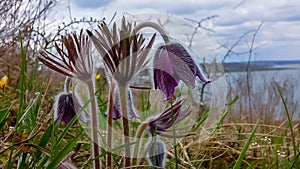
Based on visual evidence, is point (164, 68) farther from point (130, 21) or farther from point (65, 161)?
point (65, 161)

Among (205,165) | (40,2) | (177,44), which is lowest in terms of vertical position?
(205,165)

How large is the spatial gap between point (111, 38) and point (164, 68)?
0.08 metres

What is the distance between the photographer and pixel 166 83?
0.59m

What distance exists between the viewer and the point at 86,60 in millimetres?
601

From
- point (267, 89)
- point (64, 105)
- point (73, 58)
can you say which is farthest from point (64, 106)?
point (267, 89)

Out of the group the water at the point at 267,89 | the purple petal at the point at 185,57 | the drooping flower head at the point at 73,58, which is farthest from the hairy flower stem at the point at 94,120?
the water at the point at 267,89

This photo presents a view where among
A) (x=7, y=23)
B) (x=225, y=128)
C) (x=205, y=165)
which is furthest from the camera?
(x=7, y=23)

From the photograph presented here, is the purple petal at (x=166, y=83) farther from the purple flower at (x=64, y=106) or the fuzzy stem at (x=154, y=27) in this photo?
the purple flower at (x=64, y=106)

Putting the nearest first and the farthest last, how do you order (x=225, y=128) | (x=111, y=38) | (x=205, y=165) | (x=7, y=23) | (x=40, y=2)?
(x=111, y=38), (x=205, y=165), (x=225, y=128), (x=7, y=23), (x=40, y=2)

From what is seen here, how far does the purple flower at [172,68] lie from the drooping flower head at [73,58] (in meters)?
0.10

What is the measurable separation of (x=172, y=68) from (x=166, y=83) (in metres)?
0.02

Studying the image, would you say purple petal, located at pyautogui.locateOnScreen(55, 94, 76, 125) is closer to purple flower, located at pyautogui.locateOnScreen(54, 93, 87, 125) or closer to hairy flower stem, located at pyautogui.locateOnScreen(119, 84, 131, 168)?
Result: purple flower, located at pyautogui.locateOnScreen(54, 93, 87, 125)

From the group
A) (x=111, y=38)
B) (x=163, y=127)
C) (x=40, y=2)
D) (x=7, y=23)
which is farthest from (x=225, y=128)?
(x=40, y=2)

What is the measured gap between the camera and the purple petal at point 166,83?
584 millimetres
